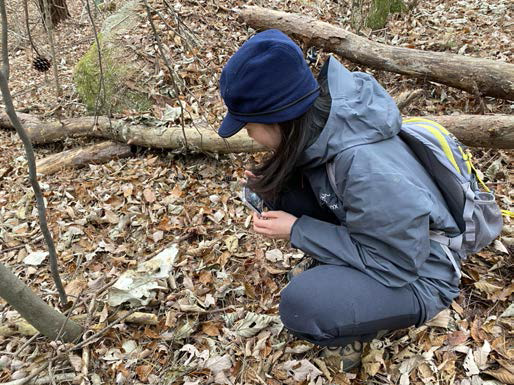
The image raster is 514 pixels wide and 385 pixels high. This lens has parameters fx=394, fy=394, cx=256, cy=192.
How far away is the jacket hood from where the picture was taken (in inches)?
66.8

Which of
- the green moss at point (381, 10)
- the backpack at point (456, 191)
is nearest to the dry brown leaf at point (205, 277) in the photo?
the backpack at point (456, 191)

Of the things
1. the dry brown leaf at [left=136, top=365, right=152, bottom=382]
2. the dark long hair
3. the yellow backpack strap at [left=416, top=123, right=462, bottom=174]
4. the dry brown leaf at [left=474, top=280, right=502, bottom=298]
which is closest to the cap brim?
the dark long hair

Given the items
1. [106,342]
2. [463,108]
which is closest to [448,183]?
[106,342]

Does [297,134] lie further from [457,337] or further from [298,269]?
[457,337]

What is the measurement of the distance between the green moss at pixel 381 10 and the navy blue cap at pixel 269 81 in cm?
486

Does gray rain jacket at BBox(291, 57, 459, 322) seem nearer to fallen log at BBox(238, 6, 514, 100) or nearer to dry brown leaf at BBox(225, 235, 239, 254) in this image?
dry brown leaf at BBox(225, 235, 239, 254)

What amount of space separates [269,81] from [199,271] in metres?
1.60

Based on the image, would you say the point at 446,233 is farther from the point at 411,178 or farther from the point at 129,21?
the point at 129,21

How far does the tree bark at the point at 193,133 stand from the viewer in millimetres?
3252

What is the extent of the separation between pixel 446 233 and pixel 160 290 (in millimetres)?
1746

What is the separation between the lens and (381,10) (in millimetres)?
5766

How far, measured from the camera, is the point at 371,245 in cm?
177

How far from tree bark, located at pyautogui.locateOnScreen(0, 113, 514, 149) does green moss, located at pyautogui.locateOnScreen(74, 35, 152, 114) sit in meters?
0.37

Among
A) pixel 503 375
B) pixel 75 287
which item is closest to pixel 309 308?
pixel 503 375
